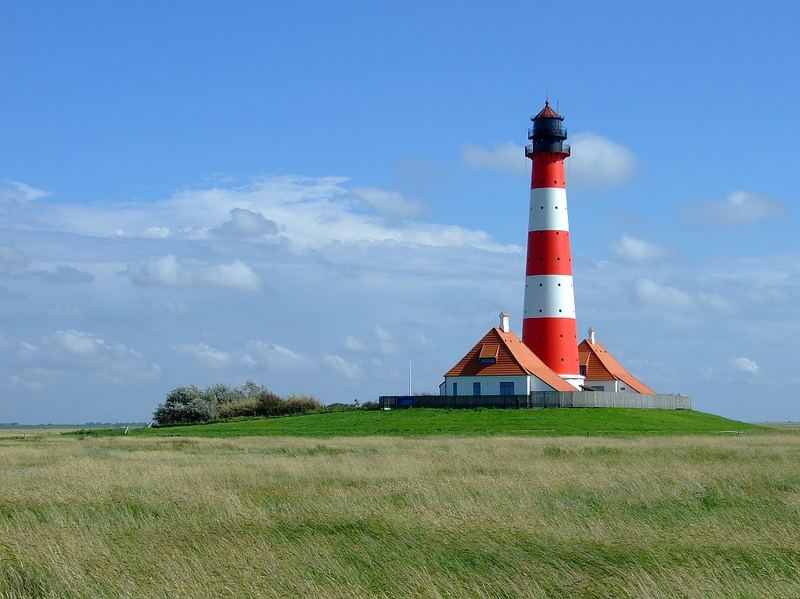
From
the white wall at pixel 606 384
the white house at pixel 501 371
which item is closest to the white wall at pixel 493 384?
the white house at pixel 501 371

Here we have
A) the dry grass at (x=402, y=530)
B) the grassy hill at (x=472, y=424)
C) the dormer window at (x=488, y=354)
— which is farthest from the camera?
the dormer window at (x=488, y=354)

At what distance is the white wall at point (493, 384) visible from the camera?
71.1 meters

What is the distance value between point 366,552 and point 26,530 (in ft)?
18.8

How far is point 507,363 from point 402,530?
5715cm

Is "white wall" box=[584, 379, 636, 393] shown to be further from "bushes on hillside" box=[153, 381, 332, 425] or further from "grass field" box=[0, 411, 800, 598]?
"grass field" box=[0, 411, 800, 598]

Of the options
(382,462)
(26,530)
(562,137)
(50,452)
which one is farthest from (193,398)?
(26,530)

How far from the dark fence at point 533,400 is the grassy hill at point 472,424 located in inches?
87.7

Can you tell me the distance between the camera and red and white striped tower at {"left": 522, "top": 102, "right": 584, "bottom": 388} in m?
69.2

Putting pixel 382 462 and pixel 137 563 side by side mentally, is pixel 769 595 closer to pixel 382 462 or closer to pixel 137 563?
pixel 137 563

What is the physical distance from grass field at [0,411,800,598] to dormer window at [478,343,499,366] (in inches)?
1761

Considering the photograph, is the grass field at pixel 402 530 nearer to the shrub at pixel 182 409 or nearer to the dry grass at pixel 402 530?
the dry grass at pixel 402 530

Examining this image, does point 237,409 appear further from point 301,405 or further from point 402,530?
point 402,530

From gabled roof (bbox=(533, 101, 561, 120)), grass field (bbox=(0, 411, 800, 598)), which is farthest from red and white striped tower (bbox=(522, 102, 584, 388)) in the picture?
grass field (bbox=(0, 411, 800, 598))

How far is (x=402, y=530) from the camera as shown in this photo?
52.0ft
